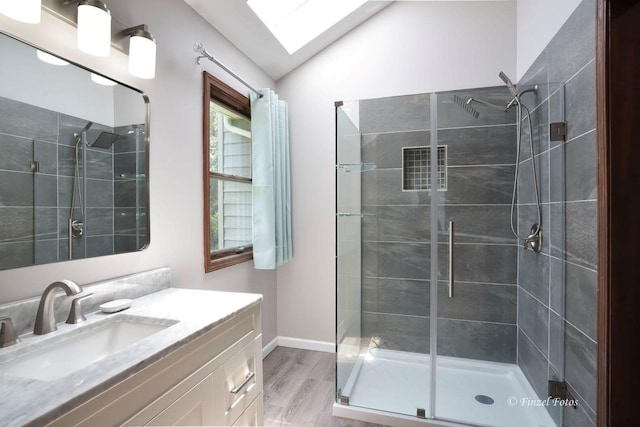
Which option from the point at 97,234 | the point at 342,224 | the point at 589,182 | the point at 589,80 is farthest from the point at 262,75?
the point at 589,182

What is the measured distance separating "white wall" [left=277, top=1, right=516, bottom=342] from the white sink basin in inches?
69.2

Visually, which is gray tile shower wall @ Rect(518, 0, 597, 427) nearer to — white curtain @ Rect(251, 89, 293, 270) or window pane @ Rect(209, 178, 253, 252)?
white curtain @ Rect(251, 89, 293, 270)

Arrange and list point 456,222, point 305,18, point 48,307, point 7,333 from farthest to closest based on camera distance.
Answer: point 305,18 < point 456,222 < point 48,307 < point 7,333

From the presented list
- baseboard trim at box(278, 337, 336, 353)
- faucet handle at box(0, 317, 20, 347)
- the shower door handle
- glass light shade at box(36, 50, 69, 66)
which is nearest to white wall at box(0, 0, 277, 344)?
glass light shade at box(36, 50, 69, 66)

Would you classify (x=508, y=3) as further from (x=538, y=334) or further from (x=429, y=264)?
(x=538, y=334)

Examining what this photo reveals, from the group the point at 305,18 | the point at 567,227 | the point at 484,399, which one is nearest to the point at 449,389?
the point at 484,399

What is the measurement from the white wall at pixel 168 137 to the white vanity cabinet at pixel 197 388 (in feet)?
1.93

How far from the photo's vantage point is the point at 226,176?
2.26 meters

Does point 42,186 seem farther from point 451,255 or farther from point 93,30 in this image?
point 451,255

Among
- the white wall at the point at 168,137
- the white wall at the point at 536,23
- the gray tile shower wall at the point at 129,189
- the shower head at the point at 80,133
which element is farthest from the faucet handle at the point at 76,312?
the white wall at the point at 536,23

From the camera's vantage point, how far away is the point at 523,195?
6.93 feet

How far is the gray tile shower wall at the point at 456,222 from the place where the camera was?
2195mm

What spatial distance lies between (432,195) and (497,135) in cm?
66

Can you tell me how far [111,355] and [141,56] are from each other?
1.21 metres
